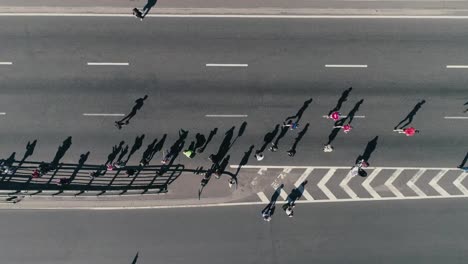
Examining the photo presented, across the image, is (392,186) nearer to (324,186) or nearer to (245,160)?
(324,186)

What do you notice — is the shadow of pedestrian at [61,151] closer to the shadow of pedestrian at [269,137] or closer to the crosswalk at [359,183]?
the crosswalk at [359,183]

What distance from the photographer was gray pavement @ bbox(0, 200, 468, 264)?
26.9 meters

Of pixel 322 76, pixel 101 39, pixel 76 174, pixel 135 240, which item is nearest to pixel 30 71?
pixel 101 39

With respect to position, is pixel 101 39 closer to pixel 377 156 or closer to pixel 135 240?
pixel 135 240

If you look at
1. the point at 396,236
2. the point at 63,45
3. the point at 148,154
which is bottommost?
the point at 396,236

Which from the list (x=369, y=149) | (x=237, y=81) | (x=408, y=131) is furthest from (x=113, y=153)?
(x=408, y=131)

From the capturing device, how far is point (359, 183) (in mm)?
27781

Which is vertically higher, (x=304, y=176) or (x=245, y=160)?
(x=245, y=160)

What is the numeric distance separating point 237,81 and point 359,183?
11763 millimetres

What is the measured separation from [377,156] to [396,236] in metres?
6.06

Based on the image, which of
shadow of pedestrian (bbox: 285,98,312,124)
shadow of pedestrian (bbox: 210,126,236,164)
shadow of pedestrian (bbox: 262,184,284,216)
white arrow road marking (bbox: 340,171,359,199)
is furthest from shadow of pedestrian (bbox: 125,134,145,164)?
white arrow road marking (bbox: 340,171,359,199)

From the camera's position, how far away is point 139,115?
2725 cm

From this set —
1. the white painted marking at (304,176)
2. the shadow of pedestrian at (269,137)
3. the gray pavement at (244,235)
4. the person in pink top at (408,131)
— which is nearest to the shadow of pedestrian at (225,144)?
the shadow of pedestrian at (269,137)

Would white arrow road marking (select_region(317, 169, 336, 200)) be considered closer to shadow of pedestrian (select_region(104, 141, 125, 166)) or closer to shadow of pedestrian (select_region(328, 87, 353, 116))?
shadow of pedestrian (select_region(328, 87, 353, 116))
